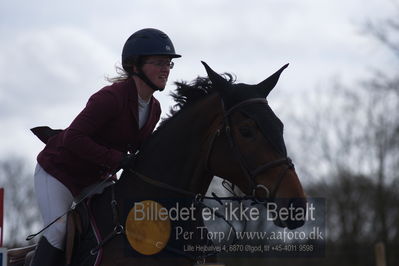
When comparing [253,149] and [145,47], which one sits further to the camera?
[145,47]

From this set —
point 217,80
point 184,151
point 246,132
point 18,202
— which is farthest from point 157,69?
point 18,202

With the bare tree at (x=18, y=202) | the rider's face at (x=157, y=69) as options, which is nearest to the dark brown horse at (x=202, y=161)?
Result: the rider's face at (x=157, y=69)

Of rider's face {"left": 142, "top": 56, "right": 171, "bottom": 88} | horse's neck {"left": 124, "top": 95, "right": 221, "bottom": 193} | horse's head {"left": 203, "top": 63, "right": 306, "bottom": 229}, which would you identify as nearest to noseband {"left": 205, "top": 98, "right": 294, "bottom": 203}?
horse's head {"left": 203, "top": 63, "right": 306, "bottom": 229}

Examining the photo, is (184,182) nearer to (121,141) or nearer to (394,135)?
(121,141)

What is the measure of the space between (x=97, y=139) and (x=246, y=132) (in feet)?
3.85

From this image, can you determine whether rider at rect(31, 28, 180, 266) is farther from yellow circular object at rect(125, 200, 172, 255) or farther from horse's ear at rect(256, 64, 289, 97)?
horse's ear at rect(256, 64, 289, 97)

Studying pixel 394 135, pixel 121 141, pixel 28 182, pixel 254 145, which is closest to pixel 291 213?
pixel 254 145

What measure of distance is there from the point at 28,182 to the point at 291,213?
4784 cm

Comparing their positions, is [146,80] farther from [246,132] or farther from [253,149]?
[253,149]

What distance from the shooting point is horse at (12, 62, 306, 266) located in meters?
5.08

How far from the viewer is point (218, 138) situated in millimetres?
5367

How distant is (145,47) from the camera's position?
5.89 meters

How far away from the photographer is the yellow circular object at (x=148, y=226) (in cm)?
536

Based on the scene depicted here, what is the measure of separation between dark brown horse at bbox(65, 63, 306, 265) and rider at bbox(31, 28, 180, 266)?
0.19 metres
